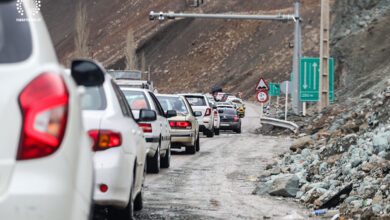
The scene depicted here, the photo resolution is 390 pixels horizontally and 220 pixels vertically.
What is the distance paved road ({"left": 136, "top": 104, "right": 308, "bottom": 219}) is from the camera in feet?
33.5

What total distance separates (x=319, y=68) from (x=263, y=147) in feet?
45.0

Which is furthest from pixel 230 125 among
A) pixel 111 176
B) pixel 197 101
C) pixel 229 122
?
pixel 111 176

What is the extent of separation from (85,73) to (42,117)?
95cm

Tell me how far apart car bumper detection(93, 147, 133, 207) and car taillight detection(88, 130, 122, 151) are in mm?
41

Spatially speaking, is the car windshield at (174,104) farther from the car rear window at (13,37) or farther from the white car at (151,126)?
the car rear window at (13,37)

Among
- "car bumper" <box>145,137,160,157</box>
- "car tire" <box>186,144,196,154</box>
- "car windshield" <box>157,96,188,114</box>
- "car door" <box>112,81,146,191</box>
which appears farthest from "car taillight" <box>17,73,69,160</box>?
"car tire" <box>186,144,196,154</box>

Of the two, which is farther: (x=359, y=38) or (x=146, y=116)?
(x=359, y=38)

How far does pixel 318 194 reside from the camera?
39.0ft

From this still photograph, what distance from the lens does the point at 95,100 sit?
7.99 m

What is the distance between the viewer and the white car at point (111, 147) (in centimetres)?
748

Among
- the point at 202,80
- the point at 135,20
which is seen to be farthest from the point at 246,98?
the point at 135,20

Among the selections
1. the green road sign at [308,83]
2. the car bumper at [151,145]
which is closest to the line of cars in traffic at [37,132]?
the car bumper at [151,145]

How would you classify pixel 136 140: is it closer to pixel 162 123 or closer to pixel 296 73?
pixel 162 123

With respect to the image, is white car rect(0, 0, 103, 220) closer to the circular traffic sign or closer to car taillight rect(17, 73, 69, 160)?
car taillight rect(17, 73, 69, 160)
